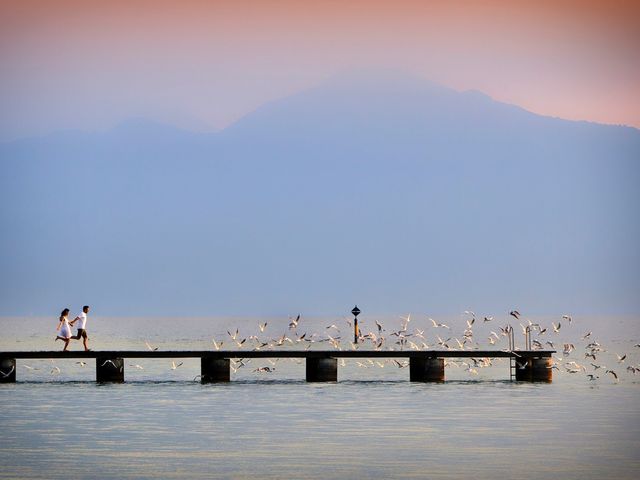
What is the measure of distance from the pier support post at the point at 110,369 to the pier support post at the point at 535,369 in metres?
18.0

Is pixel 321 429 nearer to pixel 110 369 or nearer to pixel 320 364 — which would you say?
pixel 320 364

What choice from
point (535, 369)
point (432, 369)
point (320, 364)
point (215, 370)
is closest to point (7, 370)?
point (215, 370)

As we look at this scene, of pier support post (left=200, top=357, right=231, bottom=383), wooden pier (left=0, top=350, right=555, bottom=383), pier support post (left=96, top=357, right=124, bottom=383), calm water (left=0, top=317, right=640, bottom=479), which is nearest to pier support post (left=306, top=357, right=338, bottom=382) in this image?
wooden pier (left=0, top=350, right=555, bottom=383)

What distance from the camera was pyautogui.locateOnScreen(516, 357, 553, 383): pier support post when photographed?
5948cm

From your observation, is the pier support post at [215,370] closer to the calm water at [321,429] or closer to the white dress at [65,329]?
the calm water at [321,429]

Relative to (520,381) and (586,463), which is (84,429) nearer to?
(586,463)

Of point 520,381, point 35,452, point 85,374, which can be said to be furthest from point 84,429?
point 85,374

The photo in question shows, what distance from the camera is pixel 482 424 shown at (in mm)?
44531

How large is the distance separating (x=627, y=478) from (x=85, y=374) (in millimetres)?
58992

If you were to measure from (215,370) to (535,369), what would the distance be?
47.2ft

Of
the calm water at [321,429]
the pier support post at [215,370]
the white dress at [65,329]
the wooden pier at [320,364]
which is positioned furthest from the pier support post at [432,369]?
the white dress at [65,329]

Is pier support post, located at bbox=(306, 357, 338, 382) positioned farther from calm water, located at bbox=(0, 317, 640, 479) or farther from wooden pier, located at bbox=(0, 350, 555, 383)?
calm water, located at bbox=(0, 317, 640, 479)

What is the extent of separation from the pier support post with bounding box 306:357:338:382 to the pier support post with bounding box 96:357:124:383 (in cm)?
855

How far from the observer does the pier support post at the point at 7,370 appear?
199 feet
